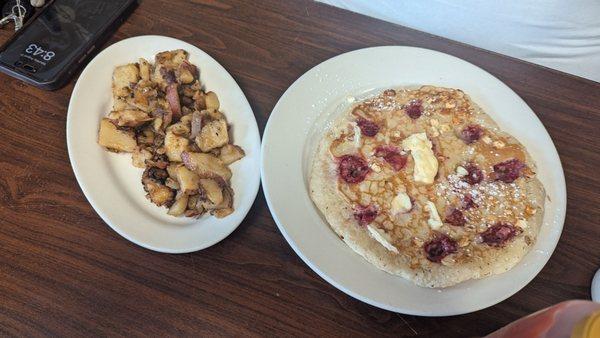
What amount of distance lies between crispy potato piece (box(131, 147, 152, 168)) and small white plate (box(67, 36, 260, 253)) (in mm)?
24

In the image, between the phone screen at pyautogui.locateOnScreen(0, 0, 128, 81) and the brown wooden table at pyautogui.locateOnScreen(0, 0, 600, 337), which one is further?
the phone screen at pyautogui.locateOnScreen(0, 0, 128, 81)

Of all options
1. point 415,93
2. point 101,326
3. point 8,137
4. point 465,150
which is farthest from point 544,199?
point 8,137

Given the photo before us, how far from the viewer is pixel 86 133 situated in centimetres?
115

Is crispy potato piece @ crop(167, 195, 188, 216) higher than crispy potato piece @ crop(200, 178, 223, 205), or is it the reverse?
crispy potato piece @ crop(200, 178, 223, 205)

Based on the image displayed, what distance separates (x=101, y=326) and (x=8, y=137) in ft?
1.85

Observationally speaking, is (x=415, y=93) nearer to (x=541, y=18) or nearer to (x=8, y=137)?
(x=541, y=18)

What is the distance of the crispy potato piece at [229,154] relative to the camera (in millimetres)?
1152

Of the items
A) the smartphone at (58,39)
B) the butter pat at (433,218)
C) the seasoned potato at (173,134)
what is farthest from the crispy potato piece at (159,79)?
the butter pat at (433,218)

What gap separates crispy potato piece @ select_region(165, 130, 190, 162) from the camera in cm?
110

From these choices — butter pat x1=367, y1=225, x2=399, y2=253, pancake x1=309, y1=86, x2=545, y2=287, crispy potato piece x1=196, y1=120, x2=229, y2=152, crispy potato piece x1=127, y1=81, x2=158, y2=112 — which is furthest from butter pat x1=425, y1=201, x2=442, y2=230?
crispy potato piece x1=127, y1=81, x2=158, y2=112

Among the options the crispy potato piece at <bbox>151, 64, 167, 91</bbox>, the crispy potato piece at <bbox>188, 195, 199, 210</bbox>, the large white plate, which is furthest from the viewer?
Result: the crispy potato piece at <bbox>151, 64, 167, 91</bbox>

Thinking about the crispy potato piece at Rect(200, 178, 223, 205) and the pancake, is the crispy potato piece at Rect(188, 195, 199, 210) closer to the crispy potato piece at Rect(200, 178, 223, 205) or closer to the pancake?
the crispy potato piece at Rect(200, 178, 223, 205)

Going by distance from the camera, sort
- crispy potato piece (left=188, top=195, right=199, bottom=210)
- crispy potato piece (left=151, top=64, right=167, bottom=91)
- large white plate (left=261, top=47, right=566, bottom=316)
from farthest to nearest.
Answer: crispy potato piece (left=151, top=64, right=167, bottom=91)
crispy potato piece (left=188, top=195, right=199, bottom=210)
large white plate (left=261, top=47, right=566, bottom=316)

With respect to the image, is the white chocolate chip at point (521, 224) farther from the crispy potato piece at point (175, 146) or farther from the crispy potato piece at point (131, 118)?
the crispy potato piece at point (131, 118)
